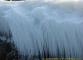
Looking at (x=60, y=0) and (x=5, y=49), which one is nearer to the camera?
(x=5, y=49)

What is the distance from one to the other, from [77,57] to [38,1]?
6.27 ft

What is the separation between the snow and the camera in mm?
4555

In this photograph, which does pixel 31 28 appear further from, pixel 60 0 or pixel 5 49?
pixel 60 0

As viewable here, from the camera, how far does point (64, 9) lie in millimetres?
5238

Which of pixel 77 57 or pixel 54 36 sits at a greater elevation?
pixel 54 36

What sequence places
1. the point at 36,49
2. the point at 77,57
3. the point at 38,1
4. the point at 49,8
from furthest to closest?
the point at 38,1 → the point at 49,8 → the point at 36,49 → the point at 77,57

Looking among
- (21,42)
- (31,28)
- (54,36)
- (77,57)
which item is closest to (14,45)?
(21,42)

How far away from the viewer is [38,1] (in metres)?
5.92

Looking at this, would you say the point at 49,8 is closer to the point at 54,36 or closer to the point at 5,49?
the point at 54,36

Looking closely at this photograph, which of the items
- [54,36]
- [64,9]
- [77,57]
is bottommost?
[77,57]

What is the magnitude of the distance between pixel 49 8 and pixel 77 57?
4.35ft

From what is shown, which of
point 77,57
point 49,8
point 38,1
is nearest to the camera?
point 77,57

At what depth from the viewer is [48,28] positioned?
4797mm

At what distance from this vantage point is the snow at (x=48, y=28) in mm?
4555
